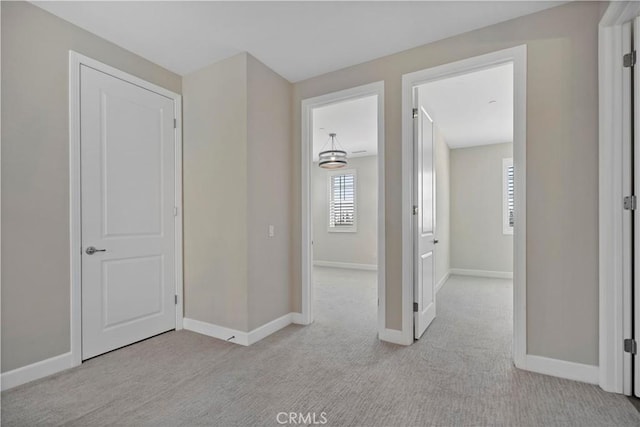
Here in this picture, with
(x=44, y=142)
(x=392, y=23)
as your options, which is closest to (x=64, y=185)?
(x=44, y=142)

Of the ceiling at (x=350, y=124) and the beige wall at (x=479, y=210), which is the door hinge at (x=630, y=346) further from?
the beige wall at (x=479, y=210)

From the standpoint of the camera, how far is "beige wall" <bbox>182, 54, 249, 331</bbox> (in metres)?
2.85

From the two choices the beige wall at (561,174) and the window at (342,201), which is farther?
the window at (342,201)

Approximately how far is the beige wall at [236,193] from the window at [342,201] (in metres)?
4.24

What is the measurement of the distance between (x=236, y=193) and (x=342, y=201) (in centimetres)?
492

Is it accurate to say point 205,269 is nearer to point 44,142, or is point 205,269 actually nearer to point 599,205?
point 44,142

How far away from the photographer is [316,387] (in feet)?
6.77

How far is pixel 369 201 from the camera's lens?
23.8 feet

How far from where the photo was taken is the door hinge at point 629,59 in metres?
1.92

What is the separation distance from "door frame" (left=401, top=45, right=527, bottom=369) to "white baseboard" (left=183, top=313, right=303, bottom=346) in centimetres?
124

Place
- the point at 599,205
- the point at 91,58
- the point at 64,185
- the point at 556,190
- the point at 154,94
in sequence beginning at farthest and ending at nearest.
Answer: the point at 154,94 → the point at 91,58 → the point at 64,185 → the point at 556,190 → the point at 599,205

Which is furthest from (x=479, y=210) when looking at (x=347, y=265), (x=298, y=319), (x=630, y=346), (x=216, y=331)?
(x=216, y=331)

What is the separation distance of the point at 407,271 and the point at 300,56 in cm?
224

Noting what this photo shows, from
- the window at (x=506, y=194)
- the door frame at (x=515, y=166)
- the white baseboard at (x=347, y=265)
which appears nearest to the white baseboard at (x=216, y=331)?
the door frame at (x=515, y=166)
